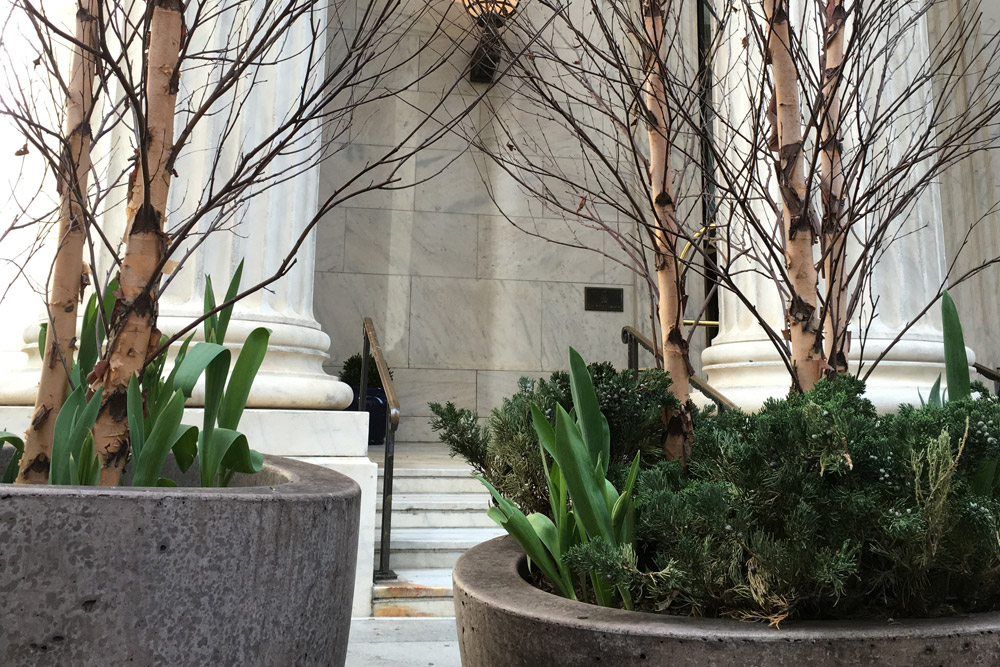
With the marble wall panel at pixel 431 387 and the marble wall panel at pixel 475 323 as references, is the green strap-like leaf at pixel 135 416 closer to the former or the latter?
the marble wall panel at pixel 431 387

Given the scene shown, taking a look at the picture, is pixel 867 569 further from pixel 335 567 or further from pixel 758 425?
pixel 335 567

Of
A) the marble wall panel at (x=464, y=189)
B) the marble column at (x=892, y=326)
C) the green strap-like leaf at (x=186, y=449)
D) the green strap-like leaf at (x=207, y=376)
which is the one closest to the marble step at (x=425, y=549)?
the marble column at (x=892, y=326)

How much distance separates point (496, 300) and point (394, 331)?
121cm

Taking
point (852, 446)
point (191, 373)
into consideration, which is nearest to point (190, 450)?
point (191, 373)

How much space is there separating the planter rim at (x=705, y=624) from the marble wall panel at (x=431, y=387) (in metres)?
7.34

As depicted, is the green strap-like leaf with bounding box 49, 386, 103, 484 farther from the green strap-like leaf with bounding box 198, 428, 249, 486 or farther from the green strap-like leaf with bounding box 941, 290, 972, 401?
the green strap-like leaf with bounding box 941, 290, 972, 401

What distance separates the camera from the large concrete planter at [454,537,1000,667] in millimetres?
994

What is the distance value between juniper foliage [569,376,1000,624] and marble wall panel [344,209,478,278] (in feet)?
25.5

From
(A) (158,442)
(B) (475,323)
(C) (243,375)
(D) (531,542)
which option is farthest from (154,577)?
(B) (475,323)

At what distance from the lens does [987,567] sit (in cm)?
110

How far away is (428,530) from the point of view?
488 centimetres

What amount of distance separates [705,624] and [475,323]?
26.0ft

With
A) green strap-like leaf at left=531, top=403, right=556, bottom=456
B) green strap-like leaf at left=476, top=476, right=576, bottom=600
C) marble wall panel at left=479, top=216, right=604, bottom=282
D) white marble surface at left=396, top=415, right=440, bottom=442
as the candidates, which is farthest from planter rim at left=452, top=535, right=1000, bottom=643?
marble wall panel at left=479, top=216, right=604, bottom=282

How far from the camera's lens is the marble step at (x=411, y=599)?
12.6 ft
